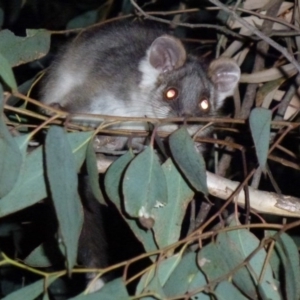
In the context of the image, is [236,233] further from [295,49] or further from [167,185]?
[295,49]

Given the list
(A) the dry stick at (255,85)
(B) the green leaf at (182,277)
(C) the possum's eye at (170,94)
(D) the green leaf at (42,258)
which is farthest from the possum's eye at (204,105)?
(B) the green leaf at (182,277)

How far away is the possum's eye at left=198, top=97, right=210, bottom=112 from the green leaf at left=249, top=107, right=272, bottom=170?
185 cm

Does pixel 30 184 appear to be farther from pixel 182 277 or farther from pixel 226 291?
pixel 226 291

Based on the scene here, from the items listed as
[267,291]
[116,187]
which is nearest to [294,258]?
[267,291]

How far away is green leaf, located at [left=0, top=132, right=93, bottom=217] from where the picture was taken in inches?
94.7

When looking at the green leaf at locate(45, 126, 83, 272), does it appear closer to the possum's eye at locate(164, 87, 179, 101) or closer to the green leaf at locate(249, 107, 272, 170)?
the green leaf at locate(249, 107, 272, 170)

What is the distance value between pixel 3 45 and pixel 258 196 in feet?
3.38

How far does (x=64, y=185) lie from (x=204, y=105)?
2.18 meters

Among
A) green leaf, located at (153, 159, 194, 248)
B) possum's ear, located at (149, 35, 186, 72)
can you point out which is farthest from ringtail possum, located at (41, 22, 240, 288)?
green leaf, located at (153, 159, 194, 248)

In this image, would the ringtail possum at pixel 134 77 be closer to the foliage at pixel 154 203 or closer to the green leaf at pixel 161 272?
the foliage at pixel 154 203

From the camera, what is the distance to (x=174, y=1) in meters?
5.57

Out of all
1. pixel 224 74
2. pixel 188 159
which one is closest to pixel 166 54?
pixel 224 74

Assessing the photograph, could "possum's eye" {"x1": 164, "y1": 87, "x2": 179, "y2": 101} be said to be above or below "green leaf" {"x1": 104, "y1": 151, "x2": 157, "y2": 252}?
below

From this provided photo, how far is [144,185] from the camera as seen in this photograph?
2398 millimetres
